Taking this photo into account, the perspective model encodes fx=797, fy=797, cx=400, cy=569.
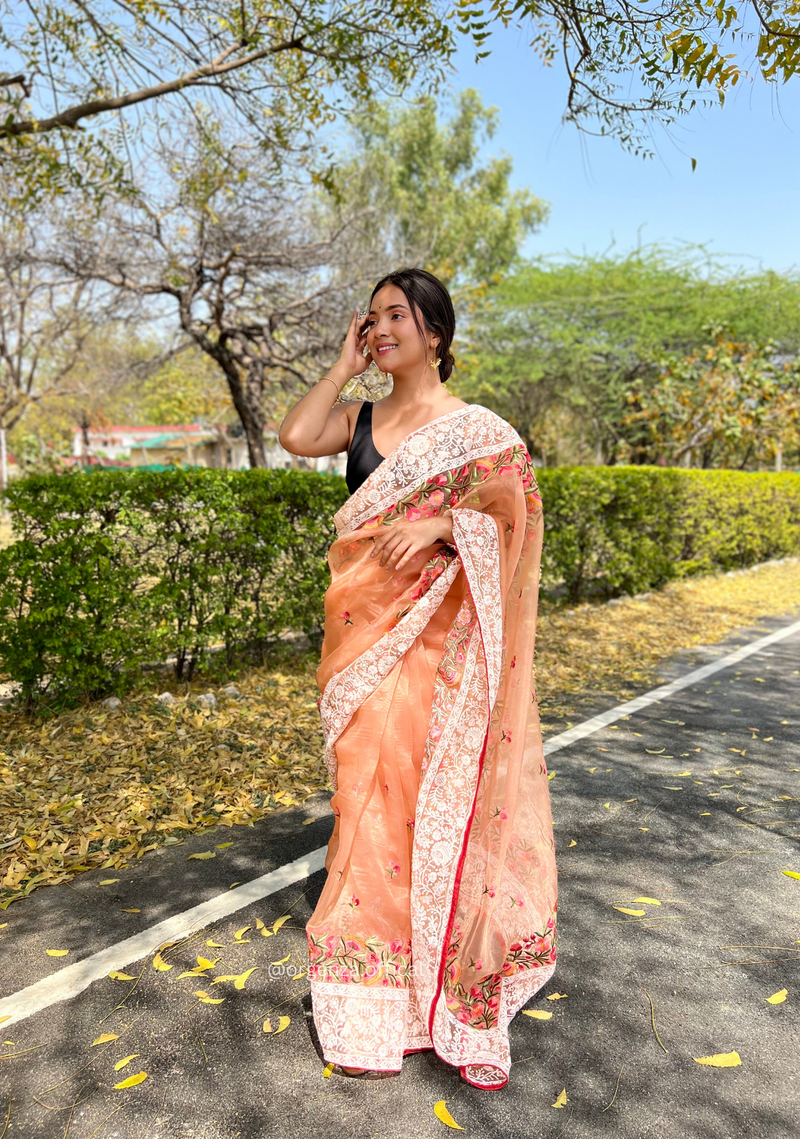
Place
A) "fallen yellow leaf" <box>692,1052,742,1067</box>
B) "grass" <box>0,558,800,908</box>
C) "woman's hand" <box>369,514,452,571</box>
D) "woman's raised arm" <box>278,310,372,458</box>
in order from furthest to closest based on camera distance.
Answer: "grass" <box>0,558,800,908</box> < "woman's raised arm" <box>278,310,372,458</box> < "woman's hand" <box>369,514,452,571</box> < "fallen yellow leaf" <box>692,1052,742,1067</box>

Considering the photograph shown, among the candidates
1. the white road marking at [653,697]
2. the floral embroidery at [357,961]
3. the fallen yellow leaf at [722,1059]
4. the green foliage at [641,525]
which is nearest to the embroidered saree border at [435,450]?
the floral embroidery at [357,961]

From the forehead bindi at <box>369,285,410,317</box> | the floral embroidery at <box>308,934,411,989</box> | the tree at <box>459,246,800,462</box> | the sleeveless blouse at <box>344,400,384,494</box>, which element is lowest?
the floral embroidery at <box>308,934,411,989</box>

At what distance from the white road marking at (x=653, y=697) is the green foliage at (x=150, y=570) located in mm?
2306

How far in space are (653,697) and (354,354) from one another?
443 cm

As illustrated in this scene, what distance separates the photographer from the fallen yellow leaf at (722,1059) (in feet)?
7.39

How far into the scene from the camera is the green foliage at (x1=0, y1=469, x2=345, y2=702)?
16.4ft

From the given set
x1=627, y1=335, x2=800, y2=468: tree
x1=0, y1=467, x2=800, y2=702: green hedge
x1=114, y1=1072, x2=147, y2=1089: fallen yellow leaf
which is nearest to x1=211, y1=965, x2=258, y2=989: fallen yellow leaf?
x1=114, y1=1072, x2=147, y2=1089: fallen yellow leaf

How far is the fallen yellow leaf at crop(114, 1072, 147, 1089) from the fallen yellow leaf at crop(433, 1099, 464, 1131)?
80 centimetres

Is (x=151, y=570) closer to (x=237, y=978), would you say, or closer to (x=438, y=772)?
(x=237, y=978)

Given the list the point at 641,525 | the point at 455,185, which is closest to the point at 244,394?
the point at 641,525

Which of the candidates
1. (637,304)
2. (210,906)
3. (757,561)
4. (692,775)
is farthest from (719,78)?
(637,304)

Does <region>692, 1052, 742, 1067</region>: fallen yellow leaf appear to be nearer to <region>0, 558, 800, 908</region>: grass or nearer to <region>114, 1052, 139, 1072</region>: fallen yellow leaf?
<region>114, 1052, 139, 1072</region>: fallen yellow leaf

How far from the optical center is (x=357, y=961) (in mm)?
2271

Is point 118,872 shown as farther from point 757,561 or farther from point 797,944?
point 757,561
